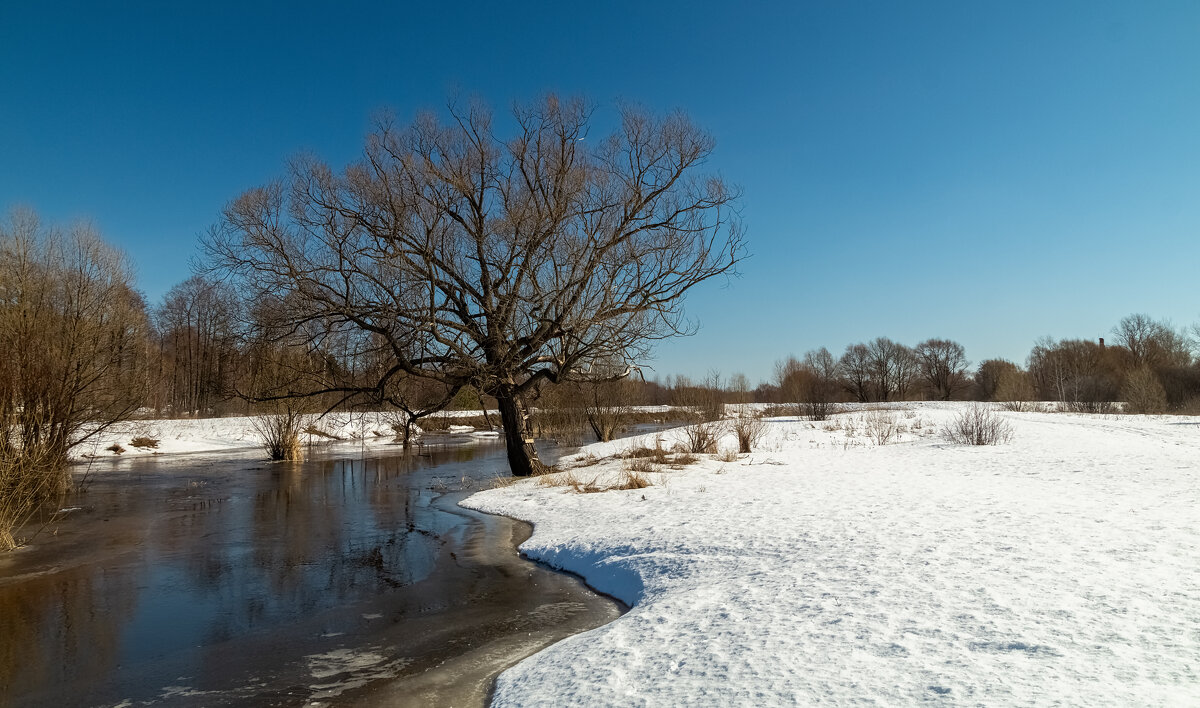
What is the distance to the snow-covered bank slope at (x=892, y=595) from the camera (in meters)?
3.51

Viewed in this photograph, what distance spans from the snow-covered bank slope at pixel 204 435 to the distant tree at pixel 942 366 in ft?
217

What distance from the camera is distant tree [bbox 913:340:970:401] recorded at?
255ft

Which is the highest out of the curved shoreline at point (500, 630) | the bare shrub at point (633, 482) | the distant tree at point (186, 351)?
the distant tree at point (186, 351)

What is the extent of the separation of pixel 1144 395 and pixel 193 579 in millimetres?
49279

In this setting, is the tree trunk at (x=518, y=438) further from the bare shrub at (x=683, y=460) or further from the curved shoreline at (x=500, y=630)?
the curved shoreline at (x=500, y=630)

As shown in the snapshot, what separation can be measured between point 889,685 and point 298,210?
13.2m

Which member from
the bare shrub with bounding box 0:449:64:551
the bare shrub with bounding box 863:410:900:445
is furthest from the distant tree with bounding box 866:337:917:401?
the bare shrub with bounding box 0:449:64:551

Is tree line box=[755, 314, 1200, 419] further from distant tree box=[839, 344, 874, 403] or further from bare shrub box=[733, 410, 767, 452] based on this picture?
bare shrub box=[733, 410, 767, 452]

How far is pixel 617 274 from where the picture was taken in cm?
1453

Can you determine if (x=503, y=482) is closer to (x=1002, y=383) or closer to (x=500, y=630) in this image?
(x=500, y=630)

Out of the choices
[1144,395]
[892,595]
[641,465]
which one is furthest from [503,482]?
[1144,395]

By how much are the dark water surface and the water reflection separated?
25mm

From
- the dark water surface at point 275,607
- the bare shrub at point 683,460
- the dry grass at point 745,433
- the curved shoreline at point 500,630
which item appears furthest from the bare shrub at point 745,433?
the curved shoreline at point 500,630

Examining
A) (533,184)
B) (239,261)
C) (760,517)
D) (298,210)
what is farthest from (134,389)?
(760,517)
